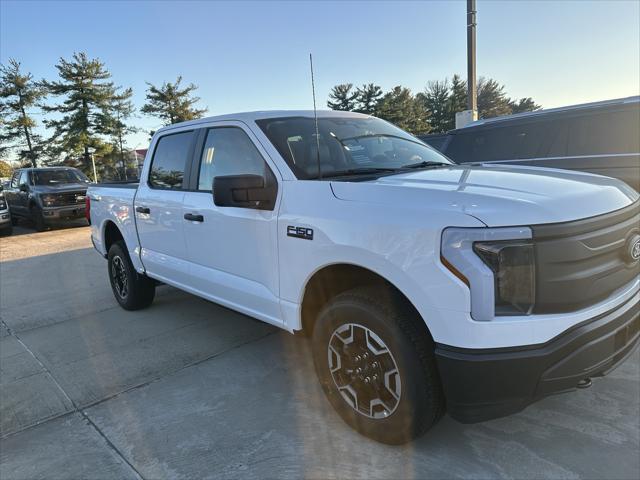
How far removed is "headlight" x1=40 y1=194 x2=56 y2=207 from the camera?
43.8 feet

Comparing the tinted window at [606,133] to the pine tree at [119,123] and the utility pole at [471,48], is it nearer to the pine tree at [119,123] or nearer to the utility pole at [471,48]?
the utility pole at [471,48]

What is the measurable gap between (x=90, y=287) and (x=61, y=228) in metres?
9.85

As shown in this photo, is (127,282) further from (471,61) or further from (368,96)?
(368,96)

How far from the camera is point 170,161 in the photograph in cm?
416

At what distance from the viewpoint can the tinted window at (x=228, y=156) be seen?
312 cm

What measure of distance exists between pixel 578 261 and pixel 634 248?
549 millimetres

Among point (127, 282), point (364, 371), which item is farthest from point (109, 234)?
point (364, 371)

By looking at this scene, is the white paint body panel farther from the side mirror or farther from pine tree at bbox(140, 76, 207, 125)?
pine tree at bbox(140, 76, 207, 125)

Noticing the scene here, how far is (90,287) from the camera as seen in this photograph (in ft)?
21.2

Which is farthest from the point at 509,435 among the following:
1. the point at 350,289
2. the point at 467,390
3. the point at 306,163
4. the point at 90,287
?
the point at 90,287

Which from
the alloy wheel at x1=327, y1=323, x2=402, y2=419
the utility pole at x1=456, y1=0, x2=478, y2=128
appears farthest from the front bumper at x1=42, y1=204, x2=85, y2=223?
the alloy wheel at x1=327, y1=323, x2=402, y2=419

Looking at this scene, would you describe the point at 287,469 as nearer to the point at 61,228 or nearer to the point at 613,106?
the point at 613,106

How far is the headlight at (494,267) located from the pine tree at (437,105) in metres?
60.6

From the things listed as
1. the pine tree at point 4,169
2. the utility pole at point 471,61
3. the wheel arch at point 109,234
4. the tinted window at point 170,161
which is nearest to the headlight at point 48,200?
the wheel arch at point 109,234
